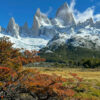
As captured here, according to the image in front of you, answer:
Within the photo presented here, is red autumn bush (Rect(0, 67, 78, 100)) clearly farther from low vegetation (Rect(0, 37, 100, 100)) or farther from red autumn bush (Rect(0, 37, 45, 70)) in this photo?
red autumn bush (Rect(0, 37, 45, 70))

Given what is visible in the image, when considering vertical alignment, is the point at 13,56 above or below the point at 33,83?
above

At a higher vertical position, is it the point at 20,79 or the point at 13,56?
the point at 13,56

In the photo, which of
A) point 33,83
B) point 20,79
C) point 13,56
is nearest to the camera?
point 33,83

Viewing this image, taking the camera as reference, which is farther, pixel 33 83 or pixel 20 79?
pixel 20 79

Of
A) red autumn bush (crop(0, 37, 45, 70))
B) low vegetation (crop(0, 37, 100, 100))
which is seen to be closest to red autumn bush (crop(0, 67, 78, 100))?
low vegetation (crop(0, 37, 100, 100))

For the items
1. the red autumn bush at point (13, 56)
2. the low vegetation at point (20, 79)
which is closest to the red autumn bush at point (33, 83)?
the low vegetation at point (20, 79)

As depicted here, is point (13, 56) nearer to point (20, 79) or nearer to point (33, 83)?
point (20, 79)

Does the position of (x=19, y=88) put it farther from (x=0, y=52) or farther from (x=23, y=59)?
(x=0, y=52)

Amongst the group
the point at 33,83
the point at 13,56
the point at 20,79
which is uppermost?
the point at 13,56

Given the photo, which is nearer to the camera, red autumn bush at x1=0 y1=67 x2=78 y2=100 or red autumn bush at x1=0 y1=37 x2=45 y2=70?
red autumn bush at x1=0 y1=67 x2=78 y2=100

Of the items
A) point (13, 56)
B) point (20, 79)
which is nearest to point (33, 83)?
point (20, 79)

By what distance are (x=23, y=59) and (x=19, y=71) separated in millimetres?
1029

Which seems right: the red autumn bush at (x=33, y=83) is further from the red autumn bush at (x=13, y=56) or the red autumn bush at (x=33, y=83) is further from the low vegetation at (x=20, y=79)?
the red autumn bush at (x=13, y=56)

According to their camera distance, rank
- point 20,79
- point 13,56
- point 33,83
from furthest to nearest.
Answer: point 13,56 < point 20,79 < point 33,83
